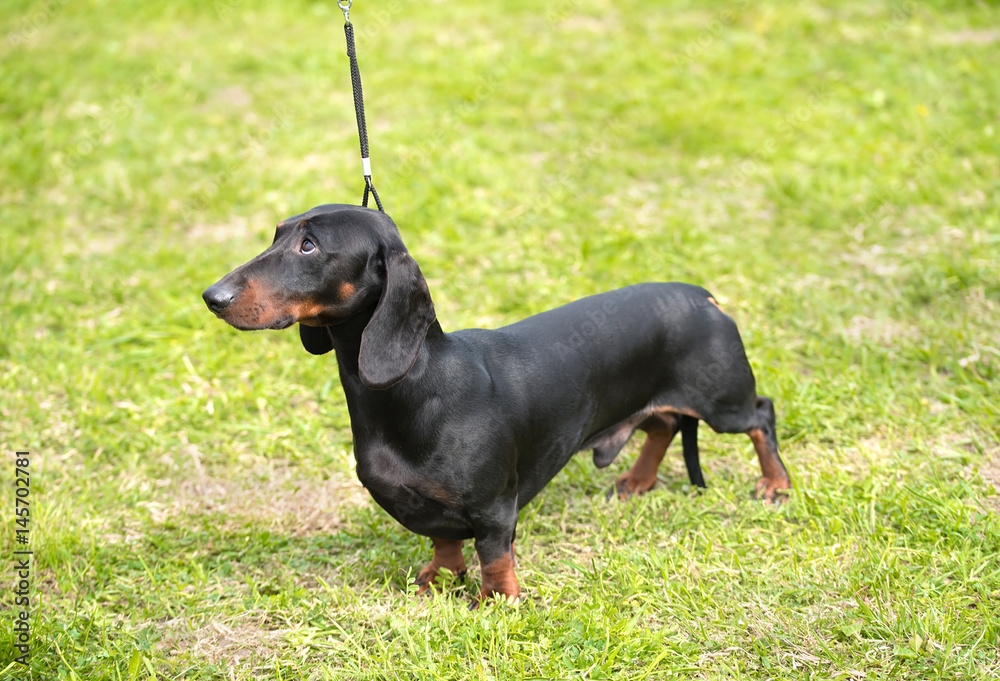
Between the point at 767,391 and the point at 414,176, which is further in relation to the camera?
the point at 414,176

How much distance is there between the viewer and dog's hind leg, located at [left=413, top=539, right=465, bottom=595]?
119 inches

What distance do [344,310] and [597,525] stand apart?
1.56m

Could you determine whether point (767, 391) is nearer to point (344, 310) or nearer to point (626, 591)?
point (626, 591)

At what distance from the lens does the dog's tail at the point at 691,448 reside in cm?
346

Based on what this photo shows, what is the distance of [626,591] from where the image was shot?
2.98 m

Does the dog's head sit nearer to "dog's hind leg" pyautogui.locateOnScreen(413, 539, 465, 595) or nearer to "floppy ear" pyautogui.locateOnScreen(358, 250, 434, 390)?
"floppy ear" pyautogui.locateOnScreen(358, 250, 434, 390)

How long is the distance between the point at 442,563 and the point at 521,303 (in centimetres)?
216

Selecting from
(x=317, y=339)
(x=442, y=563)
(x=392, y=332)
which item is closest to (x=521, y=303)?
(x=442, y=563)

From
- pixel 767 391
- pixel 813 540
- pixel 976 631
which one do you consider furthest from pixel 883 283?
pixel 976 631
